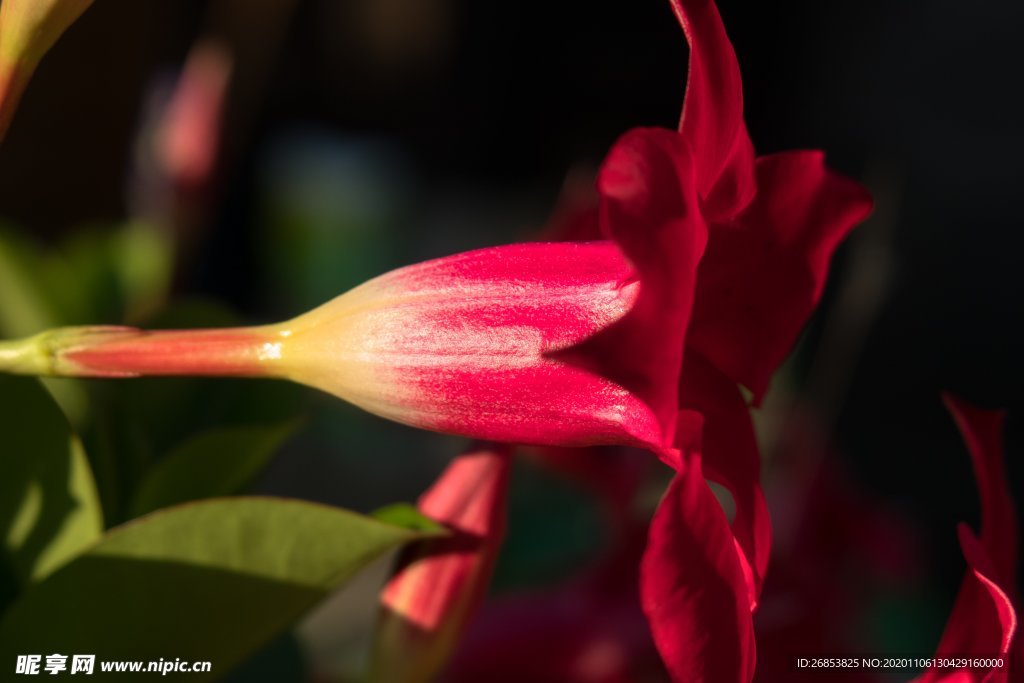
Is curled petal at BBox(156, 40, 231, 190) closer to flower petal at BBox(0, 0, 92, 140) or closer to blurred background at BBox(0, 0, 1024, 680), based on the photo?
blurred background at BBox(0, 0, 1024, 680)

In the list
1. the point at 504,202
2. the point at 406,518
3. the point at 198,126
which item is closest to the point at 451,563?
the point at 406,518

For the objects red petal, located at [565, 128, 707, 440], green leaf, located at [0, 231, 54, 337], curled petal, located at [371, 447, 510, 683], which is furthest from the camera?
green leaf, located at [0, 231, 54, 337]

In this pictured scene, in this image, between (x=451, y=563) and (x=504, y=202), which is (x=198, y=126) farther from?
(x=504, y=202)

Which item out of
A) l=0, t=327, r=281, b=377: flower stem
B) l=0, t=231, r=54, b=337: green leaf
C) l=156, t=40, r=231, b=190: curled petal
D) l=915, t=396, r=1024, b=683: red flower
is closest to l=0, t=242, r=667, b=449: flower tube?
l=0, t=327, r=281, b=377: flower stem

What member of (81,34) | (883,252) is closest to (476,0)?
(81,34)

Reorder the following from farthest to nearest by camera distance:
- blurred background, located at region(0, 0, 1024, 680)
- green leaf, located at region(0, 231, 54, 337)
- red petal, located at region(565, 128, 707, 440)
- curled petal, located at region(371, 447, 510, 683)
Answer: blurred background, located at region(0, 0, 1024, 680) → green leaf, located at region(0, 231, 54, 337) → curled petal, located at region(371, 447, 510, 683) → red petal, located at region(565, 128, 707, 440)

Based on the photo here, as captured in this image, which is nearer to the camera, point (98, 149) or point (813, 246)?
point (813, 246)

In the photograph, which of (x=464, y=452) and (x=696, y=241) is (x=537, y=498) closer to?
(x=464, y=452)
